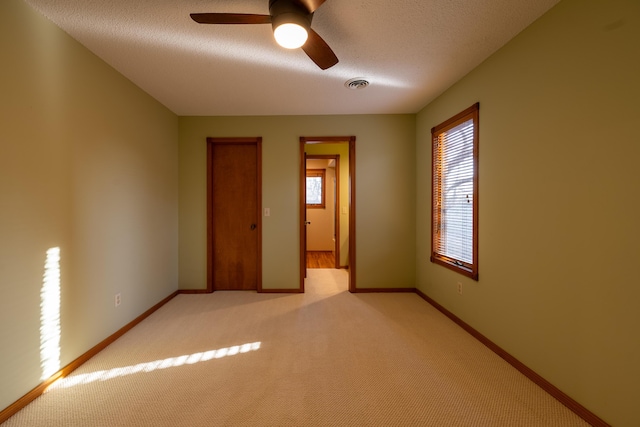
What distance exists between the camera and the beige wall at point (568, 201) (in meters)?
1.23

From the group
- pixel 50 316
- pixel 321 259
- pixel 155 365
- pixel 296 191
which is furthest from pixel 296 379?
pixel 321 259

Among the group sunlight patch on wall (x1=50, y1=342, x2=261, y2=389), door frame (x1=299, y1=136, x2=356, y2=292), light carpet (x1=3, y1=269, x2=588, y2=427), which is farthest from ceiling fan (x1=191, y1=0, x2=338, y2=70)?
sunlight patch on wall (x1=50, y1=342, x2=261, y2=389)

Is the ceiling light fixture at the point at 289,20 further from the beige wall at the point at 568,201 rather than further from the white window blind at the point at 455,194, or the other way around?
the white window blind at the point at 455,194

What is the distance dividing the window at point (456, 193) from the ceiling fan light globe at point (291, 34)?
1685 millimetres

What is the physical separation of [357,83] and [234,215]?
2.24 metres

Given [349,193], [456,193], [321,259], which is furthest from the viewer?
[321,259]

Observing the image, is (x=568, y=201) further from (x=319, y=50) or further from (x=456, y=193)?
(x=319, y=50)

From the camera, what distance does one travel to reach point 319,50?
5.31ft

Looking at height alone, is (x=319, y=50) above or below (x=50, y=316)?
above

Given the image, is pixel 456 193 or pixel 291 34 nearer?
pixel 291 34

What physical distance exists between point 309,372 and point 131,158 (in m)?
2.49

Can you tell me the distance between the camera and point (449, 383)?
1.68m

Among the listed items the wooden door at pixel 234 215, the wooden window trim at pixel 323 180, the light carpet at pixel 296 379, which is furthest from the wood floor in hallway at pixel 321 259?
the light carpet at pixel 296 379

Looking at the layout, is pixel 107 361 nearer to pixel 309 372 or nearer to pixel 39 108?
pixel 309 372
